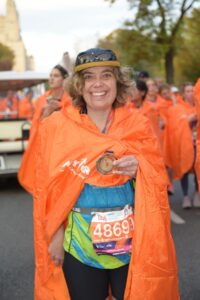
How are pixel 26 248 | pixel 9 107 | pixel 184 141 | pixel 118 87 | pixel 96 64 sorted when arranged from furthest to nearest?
1. pixel 9 107
2. pixel 184 141
3. pixel 26 248
4. pixel 118 87
5. pixel 96 64

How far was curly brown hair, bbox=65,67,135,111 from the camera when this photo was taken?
8.80ft

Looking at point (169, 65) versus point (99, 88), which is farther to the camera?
point (169, 65)

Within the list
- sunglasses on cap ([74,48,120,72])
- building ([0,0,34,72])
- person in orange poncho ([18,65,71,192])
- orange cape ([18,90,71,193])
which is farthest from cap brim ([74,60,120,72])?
building ([0,0,34,72])

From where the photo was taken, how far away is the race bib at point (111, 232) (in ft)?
7.91

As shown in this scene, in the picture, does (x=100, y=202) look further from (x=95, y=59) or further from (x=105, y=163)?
(x=95, y=59)

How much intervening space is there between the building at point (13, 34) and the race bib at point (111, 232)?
111 meters

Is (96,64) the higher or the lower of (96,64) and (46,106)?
the higher

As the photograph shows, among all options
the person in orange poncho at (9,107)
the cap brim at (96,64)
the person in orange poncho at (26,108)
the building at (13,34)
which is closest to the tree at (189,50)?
the person in orange poncho at (26,108)

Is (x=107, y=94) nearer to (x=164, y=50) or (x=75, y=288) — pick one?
(x=75, y=288)

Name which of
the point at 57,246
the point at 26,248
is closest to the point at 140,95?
the point at 26,248

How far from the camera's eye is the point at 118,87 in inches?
108

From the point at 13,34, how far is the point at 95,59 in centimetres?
11921

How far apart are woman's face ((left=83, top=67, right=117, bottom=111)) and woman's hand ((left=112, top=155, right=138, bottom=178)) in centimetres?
32

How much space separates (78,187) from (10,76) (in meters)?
6.75
